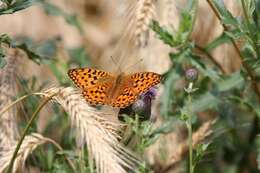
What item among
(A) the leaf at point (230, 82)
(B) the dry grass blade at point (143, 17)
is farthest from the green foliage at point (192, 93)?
(B) the dry grass blade at point (143, 17)

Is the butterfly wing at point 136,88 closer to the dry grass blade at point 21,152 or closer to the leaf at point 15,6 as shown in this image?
the dry grass blade at point 21,152

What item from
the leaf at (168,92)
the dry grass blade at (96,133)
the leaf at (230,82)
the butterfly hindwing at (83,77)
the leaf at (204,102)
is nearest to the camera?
the dry grass blade at (96,133)

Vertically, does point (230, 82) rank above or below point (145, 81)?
below

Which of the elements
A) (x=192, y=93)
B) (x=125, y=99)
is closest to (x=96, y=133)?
(x=125, y=99)

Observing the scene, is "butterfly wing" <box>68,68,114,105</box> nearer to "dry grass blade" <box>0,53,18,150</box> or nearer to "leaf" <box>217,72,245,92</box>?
"dry grass blade" <box>0,53,18,150</box>

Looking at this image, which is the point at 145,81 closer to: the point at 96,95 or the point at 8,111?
the point at 96,95
